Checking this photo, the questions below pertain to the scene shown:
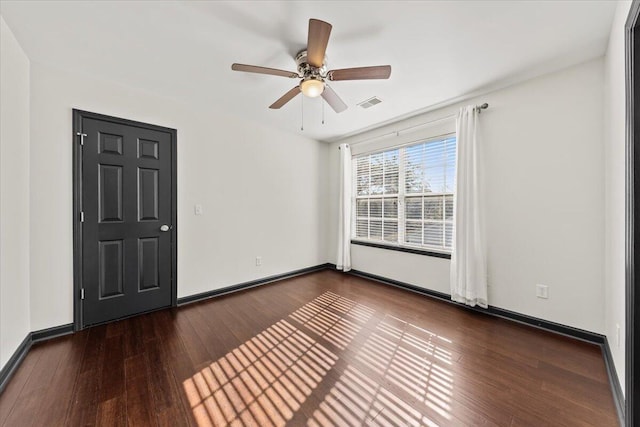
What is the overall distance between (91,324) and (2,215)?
1316 millimetres

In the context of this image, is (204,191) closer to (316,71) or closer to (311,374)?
(316,71)

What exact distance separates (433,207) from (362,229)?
52.4 inches

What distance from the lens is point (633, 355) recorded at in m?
1.24

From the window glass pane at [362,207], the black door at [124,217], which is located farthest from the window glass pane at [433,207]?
the black door at [124,217]

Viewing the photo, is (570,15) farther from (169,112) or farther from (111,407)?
(111,407)

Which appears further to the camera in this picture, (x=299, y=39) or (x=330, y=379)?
(x=299, y=39)

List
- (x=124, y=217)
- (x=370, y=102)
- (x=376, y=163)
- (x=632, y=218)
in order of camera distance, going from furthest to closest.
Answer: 1. (x=376, y=163)
2. (x=370, y=102)
3. (x=124, y=217)
4. (x=632, y=218)

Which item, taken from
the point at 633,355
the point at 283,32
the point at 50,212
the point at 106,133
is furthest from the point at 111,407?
the point at 633,355

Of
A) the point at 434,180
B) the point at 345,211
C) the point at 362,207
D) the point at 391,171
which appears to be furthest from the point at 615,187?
the point at 345,211

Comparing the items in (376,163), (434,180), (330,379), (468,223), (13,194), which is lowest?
(330,379)

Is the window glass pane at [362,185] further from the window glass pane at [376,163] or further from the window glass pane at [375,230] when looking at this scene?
the window glass pane at [375,230]

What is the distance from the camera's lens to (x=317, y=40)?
1.58 m

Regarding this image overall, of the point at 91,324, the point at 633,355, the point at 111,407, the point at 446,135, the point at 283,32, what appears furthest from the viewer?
the point at 446,135

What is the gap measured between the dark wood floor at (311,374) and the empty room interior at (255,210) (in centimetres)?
2
